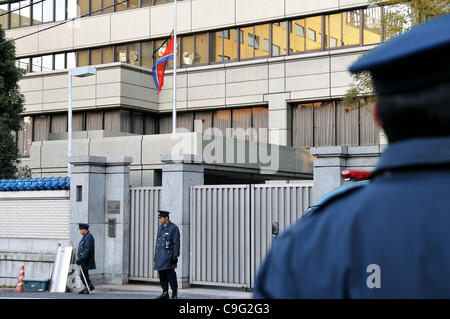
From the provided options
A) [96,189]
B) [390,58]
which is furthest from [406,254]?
[96,189]

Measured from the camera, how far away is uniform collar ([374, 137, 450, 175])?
51.9 inches

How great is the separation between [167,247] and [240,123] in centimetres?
1913

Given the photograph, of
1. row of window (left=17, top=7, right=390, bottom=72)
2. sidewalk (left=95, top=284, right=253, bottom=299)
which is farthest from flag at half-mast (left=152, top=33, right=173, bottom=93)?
sidewalk (left=95, top=284, right=253, bottom=299)

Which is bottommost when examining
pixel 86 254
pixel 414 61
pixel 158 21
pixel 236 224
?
pixel 86 254

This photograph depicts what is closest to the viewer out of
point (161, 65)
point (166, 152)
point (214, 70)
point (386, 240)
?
point (386, 240)

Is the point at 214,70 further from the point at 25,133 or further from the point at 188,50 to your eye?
the point at 25,133

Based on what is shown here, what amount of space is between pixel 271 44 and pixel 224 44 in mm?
2431

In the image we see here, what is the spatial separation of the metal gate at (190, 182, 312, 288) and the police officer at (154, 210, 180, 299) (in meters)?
1.98

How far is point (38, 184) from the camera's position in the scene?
765 inches

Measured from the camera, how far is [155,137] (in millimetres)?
Answer: 24078

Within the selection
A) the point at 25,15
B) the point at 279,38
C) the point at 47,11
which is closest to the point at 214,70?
the point at 279,38

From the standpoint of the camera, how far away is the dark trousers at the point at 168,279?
15.2m

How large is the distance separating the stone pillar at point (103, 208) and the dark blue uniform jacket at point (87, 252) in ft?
4.11

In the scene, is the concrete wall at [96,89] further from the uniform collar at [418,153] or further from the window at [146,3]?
the uniform collar at [418,153]
